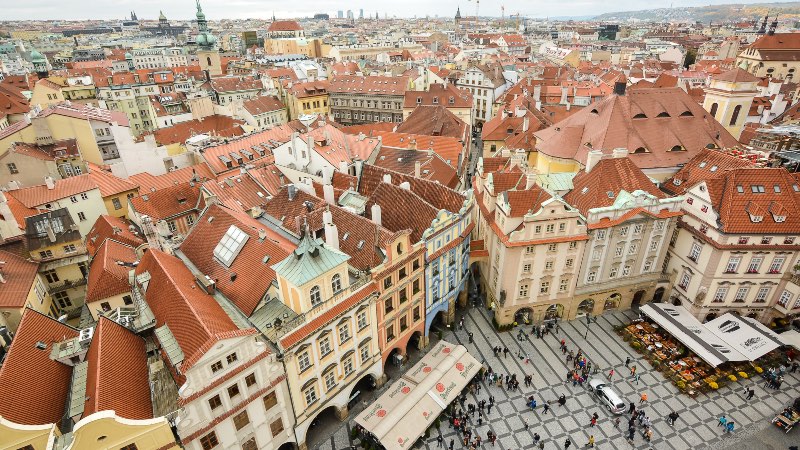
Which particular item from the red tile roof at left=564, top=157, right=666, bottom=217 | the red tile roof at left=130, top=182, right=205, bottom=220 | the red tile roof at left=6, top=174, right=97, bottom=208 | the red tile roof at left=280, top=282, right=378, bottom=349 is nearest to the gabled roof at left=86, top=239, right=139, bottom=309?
the red tile roof at left=130, top=182, right=205, bottom=220

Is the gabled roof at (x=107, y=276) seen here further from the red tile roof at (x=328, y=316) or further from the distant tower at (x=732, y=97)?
the distant tower at (x=732, y=97)

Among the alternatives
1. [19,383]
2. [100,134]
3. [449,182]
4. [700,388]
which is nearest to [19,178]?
[100,134]

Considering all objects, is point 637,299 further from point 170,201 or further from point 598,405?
point 170,201

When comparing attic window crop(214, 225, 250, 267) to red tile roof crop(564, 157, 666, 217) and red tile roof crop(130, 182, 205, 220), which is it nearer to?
red tile roof crop(130, 182, 205, 220)

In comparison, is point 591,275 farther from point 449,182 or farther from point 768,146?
point 768,146

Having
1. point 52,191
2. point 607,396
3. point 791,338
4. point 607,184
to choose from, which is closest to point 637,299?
point 791,338
